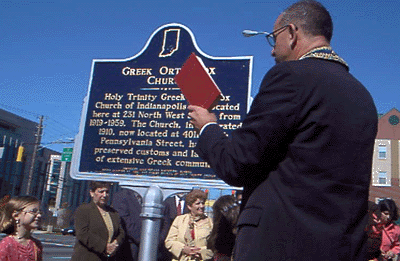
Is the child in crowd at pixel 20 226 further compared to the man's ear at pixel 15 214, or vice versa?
the man's ear at pixel 15 214

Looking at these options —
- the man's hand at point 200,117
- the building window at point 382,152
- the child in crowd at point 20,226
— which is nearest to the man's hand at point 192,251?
the child in crowd at point 20,226

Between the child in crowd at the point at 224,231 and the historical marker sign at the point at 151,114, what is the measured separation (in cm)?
48

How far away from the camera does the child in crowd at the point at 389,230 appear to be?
6652mm

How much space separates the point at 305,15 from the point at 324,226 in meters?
0.95

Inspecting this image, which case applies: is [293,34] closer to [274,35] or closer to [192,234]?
[274,35]

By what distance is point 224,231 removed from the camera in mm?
4527

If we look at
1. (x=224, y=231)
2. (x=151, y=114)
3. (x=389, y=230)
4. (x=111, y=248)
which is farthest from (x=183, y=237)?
(x=389, y=230)

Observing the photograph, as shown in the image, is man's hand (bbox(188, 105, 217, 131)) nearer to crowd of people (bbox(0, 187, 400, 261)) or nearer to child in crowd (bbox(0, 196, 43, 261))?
crowd of people (bbox(0, 187, 400, 261))

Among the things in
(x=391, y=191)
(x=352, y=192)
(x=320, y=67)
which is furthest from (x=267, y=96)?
(x=391, y=191)

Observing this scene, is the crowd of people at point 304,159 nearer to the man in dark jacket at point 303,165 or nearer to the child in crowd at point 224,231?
the man in dark jacket at point 303,165

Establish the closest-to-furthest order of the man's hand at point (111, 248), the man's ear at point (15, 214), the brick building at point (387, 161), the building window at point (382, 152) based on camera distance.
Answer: the man's ear at point (15, 214) → the man's hand at point (111, 248) → the brick building at point (387, 161) → the building window at point (382, 152)

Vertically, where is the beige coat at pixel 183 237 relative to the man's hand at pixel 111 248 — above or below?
above

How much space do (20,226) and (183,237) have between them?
2.00m

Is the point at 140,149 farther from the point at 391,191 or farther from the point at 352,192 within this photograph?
the point at 391,191
